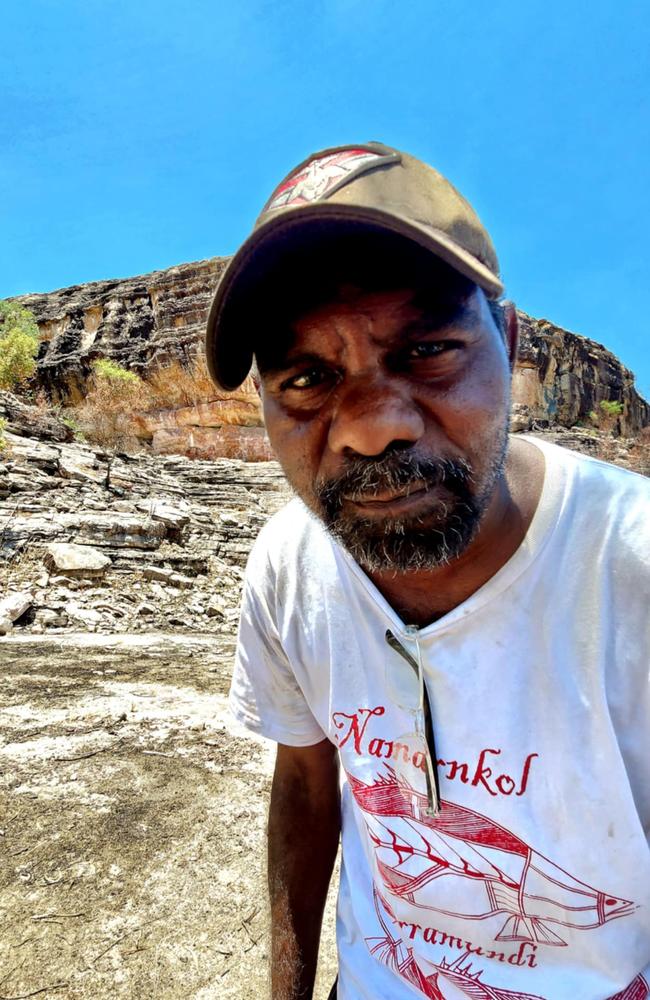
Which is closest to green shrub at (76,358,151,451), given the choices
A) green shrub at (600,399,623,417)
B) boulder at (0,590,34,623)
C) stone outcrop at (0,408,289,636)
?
stone outcrop at (0,408,289,636)

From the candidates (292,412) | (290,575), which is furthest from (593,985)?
(292,412)

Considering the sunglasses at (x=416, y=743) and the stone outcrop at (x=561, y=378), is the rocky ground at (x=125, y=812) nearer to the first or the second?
the sunglasses at (x=416, y=743)

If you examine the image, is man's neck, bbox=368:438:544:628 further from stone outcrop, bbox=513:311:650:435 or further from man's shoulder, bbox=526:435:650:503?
stone outcrop, bbox=513:311:650:435

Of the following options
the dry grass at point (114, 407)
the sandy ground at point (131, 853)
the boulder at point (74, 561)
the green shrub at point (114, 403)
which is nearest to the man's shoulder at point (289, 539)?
the sandy ground at point (131, 853)

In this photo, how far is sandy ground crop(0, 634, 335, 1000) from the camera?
4.90 ft

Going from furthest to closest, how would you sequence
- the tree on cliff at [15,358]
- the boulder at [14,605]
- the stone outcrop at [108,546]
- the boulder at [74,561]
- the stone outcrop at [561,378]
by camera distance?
the stone outcrop at [561,378], the tree on cliff at [15,358], the boulder at [74,561], the stone outcrop at [108,546], the boulder at [14,605]

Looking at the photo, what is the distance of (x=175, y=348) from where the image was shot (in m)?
30.0

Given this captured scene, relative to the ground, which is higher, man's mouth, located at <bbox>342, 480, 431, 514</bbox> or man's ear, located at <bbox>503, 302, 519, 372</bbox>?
man's ear, located at <bbox>503, 302, 519, 372</bbox>

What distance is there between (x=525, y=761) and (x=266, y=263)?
100 centimetres

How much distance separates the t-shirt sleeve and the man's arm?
70 millimetres

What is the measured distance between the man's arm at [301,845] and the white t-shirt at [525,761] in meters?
0.20

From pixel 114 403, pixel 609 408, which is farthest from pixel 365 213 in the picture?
pixel 609 408

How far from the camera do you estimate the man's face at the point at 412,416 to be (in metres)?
0.89

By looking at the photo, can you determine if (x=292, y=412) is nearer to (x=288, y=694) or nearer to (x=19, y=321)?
(x=288, y=694)
